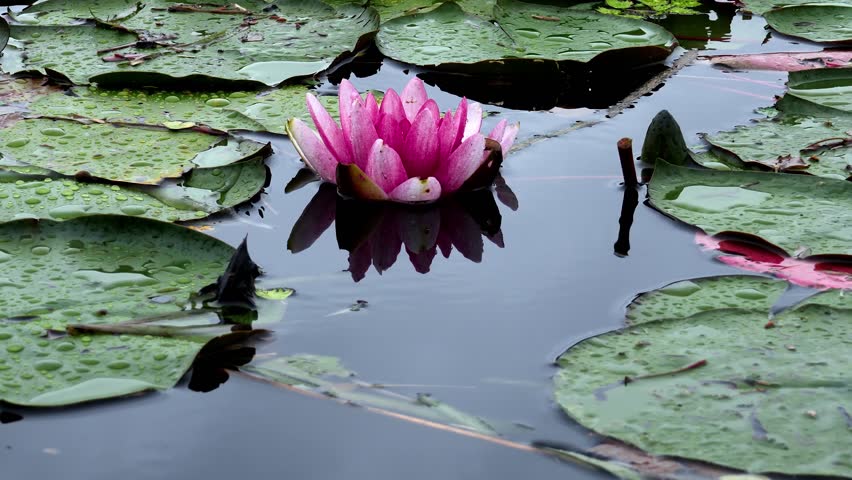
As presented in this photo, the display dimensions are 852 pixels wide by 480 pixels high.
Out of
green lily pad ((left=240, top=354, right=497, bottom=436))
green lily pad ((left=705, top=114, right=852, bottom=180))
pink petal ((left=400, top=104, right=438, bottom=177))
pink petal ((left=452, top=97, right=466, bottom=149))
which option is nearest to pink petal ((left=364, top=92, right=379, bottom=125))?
pink petal ((left=400, top=104, right=438, bottom=177))

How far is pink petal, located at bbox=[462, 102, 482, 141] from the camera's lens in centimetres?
272

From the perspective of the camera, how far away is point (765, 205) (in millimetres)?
2473

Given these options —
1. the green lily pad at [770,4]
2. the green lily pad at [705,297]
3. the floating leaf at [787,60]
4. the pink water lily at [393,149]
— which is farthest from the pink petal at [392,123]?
the green lily pad at [770,4]

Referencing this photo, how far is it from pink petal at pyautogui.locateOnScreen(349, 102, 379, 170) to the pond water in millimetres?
226

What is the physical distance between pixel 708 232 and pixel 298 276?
1.00 m

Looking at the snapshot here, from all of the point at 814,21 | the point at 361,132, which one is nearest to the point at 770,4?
the point at 814,21

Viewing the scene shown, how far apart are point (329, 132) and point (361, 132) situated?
11cm

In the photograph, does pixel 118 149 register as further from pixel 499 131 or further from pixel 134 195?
pixel 499 131

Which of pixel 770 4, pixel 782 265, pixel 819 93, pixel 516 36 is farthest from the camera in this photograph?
pixel 770 4

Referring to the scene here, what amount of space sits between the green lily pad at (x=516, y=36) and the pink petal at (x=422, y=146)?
39.4 inches

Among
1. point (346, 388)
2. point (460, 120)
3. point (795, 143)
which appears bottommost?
point (346, 388)

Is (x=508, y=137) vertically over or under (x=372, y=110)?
under

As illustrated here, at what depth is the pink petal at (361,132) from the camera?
2.52 meters

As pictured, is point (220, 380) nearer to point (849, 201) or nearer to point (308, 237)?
point (308, 237)
